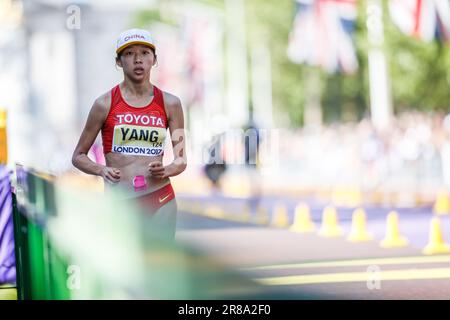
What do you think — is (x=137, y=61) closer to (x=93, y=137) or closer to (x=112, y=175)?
(x=93, y=137)

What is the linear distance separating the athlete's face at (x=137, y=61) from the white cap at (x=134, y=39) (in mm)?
31

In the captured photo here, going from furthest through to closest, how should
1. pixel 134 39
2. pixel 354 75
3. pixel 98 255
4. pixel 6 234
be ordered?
pixel 354 75, pixel 6 234, pixel 134 39, pixel 98 255

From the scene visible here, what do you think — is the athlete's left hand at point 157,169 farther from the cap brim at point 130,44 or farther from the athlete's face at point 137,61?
the cap brim at point 130,44

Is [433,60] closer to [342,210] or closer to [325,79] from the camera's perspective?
[342,210]

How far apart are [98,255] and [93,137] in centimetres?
101

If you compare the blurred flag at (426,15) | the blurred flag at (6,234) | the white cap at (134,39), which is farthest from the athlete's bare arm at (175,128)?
the blurred flag at (426,15)

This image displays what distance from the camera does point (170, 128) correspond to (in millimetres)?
5965

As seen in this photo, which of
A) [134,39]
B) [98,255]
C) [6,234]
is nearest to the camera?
[98,255]

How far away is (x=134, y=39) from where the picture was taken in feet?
19.1

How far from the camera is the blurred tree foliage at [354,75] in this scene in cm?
2767

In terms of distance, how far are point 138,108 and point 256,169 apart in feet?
50.3

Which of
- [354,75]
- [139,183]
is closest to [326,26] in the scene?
[139,183]

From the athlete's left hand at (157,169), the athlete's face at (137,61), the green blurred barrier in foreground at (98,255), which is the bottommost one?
the green blurred barrier in foreground at (98,255)

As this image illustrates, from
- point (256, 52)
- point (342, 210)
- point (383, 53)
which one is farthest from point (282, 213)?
point (256, 52)
